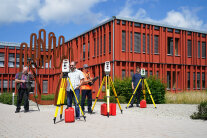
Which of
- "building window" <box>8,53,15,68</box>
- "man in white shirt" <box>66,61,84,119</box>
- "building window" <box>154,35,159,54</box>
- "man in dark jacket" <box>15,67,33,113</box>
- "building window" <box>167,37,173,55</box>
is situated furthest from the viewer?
"building window" <box>8,53,15,68</box>

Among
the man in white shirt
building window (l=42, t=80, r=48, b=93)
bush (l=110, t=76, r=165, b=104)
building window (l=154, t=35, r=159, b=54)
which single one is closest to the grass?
bush (l=110, t=76, r=165, b=104)

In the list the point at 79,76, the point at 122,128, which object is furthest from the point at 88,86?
the point at 122,128

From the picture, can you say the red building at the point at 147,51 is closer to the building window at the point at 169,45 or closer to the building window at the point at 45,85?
the building window at the point at 169,45

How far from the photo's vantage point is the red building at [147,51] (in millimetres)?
23359

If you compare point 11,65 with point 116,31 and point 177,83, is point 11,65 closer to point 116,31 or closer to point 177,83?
point 116,31

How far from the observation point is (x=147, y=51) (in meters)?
25.1

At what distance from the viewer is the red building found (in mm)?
23359

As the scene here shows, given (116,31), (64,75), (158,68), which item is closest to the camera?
(64,75)

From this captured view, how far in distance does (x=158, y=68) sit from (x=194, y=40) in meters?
6.48

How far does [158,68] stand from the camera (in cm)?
2562

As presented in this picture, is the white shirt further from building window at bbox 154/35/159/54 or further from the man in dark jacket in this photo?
building window at bbox 154/35/159/54

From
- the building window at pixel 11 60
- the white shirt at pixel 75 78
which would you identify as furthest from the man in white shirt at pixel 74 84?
the building window at pixel 11 60

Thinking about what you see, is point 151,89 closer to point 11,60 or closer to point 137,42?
point 137,42

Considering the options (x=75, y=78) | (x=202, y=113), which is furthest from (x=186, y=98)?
(x=75, y=78)
